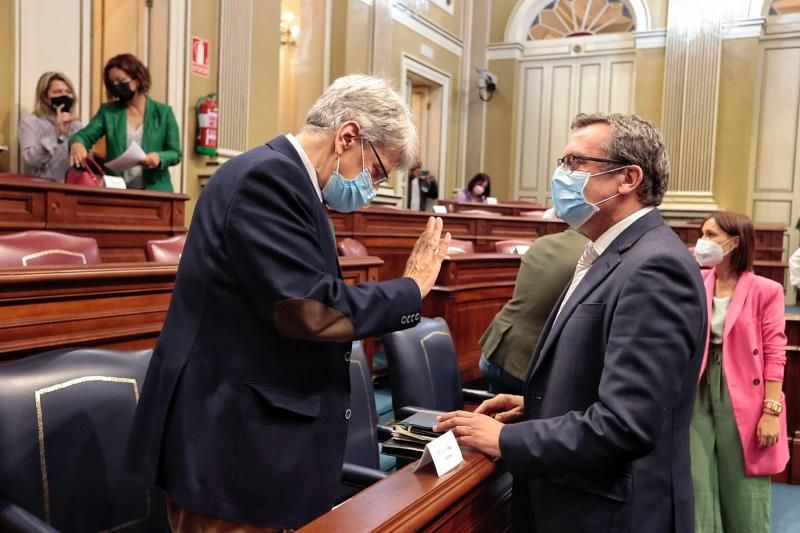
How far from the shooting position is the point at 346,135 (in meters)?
1.30

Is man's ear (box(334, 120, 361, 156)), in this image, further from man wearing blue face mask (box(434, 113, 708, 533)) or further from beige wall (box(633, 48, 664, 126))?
beige wall (box(633, 48, 664, 126))

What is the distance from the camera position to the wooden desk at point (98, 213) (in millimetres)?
3717

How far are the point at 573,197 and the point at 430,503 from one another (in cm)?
65

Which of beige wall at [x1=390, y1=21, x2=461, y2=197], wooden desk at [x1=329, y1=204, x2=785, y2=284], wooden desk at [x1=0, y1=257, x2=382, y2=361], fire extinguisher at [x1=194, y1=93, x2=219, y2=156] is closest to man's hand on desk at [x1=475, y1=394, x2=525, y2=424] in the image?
wooden desk at [x1=0, y1=257, x2=382, y2=361]

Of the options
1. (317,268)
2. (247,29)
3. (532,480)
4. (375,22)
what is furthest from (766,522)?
(375,22)

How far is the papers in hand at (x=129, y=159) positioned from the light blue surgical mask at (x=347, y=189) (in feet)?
10.6

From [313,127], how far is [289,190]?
217 mm

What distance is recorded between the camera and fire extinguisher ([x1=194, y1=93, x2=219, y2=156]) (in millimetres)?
5980

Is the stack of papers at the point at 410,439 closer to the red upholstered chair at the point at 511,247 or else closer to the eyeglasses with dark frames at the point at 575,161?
the eyeglasses with dark frames at the point at 575,161

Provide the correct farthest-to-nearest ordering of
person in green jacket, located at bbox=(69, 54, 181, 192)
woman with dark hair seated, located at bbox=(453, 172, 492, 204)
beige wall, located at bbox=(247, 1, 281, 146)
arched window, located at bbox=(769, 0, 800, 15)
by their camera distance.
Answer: arched window, located at bbox=(769, 0, 800, 15)
woman with dark hair seated, located at bbox=(453, 172, 492, 204)
beige wall, located at bbox=(247, 1, 281, 146)
person in green jacket, located at bbox=(69, 54, 181, 192)

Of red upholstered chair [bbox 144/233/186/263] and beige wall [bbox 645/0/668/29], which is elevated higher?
beige wall [bbox 645/0/668/29]

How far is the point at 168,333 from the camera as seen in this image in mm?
1202

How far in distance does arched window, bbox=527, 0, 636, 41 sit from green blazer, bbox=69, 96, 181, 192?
25.8ft

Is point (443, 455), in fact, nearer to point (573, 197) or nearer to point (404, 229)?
point (573, 197)
